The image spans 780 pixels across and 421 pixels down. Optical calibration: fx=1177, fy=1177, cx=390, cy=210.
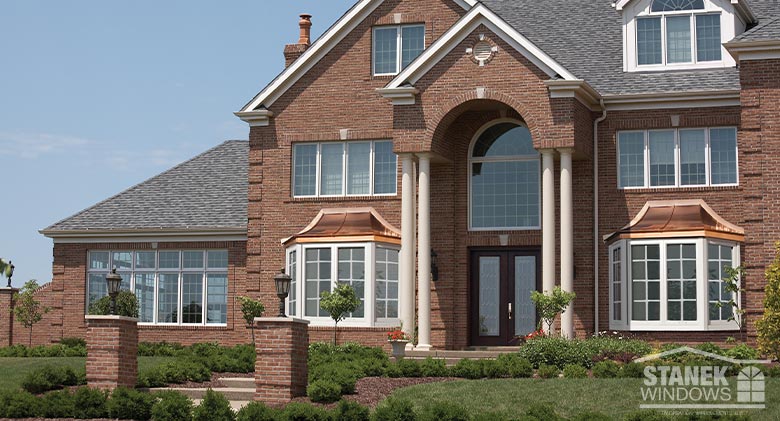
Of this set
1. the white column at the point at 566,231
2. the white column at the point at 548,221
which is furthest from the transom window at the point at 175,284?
the white column at the point at 566,231

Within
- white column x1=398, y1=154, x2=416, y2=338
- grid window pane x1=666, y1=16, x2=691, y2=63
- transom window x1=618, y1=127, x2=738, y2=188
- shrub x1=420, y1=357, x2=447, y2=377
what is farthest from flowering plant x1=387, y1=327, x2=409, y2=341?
grid window pane x1=666, y1=16, x2=691, y2=63

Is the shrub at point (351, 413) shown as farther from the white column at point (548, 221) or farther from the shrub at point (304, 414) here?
the white column at point (548, 221)

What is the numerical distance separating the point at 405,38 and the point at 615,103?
617 centimetres

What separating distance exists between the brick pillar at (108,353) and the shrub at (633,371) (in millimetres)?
9439

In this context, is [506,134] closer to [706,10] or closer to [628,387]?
[706,10]

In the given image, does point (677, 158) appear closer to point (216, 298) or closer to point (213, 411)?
point (216, 298)

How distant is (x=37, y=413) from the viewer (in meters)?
20.3

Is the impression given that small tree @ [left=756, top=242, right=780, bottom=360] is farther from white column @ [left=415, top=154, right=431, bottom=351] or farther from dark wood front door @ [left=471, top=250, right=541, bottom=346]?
white column @ [left=415, top=154, right=431, bottom=351]

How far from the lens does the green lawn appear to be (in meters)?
18.7

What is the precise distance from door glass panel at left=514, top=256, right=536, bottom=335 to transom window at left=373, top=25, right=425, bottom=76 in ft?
20.5

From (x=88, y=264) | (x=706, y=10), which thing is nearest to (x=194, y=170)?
(x=88, y=264)

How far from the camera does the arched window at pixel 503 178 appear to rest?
30.6 meters

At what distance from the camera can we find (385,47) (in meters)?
32.3

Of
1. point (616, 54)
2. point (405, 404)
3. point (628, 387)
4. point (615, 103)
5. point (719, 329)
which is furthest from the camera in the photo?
point (616, 54)
